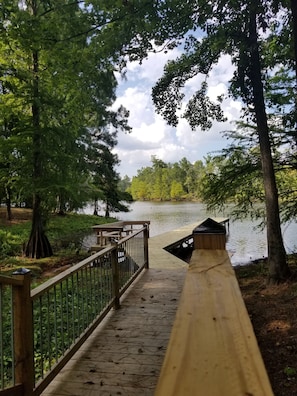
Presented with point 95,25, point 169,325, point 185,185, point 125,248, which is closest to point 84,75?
point 95,25

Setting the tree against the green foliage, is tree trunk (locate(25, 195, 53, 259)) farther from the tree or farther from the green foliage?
the tree

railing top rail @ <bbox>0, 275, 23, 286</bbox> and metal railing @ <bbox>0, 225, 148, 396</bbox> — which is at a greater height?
railing top rail @ <bbox>0, 275, 23, 286</bbox>

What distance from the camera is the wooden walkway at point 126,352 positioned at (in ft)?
8.30

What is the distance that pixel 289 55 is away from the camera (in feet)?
20.2

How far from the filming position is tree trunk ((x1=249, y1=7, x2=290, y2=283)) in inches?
231

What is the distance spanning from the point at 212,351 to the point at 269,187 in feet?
15.8

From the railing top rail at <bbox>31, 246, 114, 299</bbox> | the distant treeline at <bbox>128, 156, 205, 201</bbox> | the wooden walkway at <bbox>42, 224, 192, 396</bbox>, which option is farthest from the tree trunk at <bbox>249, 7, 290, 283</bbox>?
the distant treeline at <bbox>128, 156, 205, 201</bbox>

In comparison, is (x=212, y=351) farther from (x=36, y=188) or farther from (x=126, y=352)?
(x=36, y=188)

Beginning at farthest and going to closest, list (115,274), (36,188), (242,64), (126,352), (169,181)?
→ (169,181) → (36,188) → (242,64) → (115,274) → (126,352)

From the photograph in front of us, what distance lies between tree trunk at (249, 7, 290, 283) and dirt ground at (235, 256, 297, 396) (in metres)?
0.29

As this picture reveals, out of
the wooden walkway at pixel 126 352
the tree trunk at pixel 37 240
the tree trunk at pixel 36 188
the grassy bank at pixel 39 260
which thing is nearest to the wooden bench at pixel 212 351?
the wooden walkway at pixel 126 352

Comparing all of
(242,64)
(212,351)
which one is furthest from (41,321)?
(242,64)

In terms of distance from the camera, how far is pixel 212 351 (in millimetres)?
1610

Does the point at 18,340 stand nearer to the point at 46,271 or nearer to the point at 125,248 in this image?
the point at 125,248
